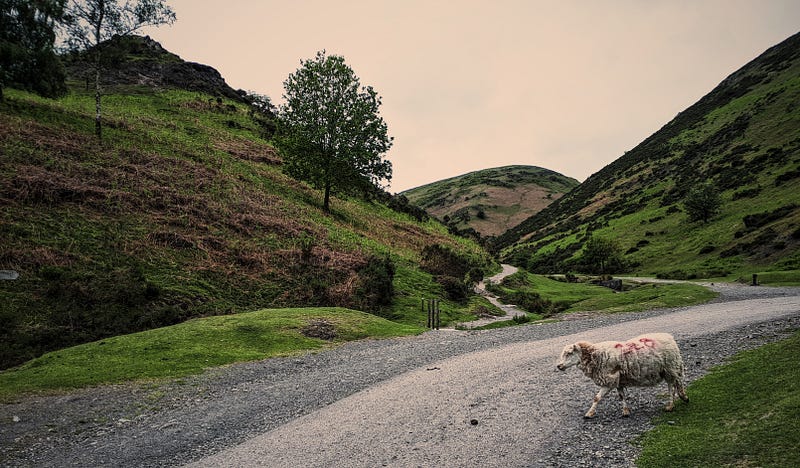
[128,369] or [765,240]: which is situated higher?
[765,240]

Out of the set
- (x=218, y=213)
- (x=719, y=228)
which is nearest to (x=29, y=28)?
(x=218, y=213)

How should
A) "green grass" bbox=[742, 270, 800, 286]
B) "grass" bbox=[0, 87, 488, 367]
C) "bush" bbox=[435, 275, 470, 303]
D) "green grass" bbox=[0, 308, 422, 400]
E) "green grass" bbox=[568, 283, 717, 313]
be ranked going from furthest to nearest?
1. "bush" bbox=[435, 275, 470, 303]
2. "green grass" bbox=[742, 270, 800, 286]
3. "green grass" bbox=[568, 283, 717, 313]
4. "grass" bbox=[0, 87, 488, 367]
5. "green grass" bbox=[0, 308, 422, 400]

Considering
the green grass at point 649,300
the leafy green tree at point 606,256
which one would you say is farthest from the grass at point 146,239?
the leafy green tree at point 606,256

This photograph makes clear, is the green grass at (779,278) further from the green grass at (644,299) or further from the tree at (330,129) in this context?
the tree at (330,129)

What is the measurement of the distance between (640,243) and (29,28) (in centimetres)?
9875

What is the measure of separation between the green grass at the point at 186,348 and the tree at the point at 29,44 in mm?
35502

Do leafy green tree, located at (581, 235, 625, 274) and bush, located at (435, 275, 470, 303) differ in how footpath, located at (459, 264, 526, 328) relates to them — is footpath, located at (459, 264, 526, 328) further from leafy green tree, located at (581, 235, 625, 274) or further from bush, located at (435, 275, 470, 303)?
leafy green tree, located at (581, 235, 625, 274)

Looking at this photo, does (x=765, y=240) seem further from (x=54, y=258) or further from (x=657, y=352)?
(x=54, y=258)

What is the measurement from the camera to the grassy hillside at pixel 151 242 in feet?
72.9

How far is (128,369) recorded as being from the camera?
1678 cm

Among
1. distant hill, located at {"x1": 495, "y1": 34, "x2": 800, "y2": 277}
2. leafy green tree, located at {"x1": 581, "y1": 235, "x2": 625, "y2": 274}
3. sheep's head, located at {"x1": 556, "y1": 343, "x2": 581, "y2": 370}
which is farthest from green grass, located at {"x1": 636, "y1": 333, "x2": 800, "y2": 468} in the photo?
leafy green tree, located at {"x1": 581, "y1": 235, "x2": 625, "y2": 274}

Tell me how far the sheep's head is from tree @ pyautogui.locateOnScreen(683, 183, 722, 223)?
8449 centimetres

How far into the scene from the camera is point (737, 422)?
26.1 feet

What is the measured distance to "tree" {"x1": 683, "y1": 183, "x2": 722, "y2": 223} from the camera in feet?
248
